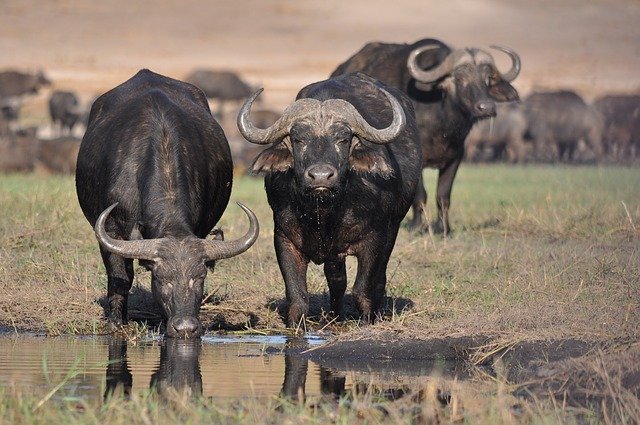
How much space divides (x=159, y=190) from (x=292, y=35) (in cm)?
5267

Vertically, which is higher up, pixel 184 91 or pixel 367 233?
pixel 184 91

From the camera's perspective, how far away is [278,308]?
9312 mm

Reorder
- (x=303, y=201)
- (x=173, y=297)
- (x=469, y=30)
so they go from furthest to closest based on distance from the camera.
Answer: (x=469, y=30), (x=303, y=201), (x=173, y=297)

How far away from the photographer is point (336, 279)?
29.2ft

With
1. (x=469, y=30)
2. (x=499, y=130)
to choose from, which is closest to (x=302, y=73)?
(x=469, y=30)

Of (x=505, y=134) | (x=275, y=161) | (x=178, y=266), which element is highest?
(x=275, y=161)

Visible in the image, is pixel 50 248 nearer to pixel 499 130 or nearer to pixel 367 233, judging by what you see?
pixel 367 233

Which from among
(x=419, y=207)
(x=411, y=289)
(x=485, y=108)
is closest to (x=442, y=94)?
(x=485, y=108)

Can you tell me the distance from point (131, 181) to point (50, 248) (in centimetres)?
322

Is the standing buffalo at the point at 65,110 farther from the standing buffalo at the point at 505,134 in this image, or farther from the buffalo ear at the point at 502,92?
the buffalo ear at the point at 502,92

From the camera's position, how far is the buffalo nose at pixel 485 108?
A: 1355 centimetres

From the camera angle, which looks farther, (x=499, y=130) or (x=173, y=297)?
(x=499, y=130)

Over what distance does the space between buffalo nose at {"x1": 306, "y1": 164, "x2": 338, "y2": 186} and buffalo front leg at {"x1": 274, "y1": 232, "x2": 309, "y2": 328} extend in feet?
2.87

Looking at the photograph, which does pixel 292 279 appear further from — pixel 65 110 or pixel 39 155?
pixel 65 110
